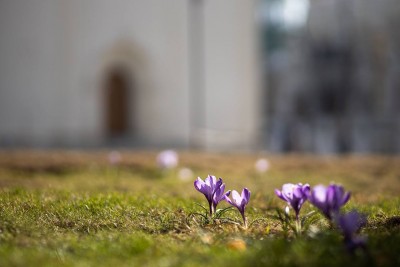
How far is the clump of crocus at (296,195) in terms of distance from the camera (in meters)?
2.79

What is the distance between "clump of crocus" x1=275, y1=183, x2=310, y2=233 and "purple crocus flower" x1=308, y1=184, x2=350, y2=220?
0.34ft

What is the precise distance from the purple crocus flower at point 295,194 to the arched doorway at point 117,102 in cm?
1856

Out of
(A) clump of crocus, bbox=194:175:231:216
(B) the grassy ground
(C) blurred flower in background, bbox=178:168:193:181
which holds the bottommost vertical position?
(C) blurred flower in background, bbox=178:168:193:181

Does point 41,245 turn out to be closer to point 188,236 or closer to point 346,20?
point 188,236

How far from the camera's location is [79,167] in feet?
26.1

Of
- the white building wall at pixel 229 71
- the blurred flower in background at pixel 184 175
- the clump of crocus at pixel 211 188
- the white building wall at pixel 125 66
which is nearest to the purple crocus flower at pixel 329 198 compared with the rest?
the clump of crocus at pixel 211 188

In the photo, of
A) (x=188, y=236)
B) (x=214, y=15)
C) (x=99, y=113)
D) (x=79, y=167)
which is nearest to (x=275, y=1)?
(x=214, y=15)

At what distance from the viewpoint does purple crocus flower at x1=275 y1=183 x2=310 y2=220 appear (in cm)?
279

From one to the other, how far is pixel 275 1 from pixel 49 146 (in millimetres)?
39357

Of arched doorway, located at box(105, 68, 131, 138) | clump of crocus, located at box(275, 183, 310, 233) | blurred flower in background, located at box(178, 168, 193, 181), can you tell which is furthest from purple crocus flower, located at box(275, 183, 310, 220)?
arched doorway, located at box(105, 68, 131, 138)

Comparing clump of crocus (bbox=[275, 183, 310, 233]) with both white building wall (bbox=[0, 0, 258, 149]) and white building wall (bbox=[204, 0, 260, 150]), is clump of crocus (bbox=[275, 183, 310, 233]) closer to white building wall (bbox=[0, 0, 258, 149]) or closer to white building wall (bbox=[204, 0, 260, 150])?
white building wall (bbox=[0, 0, 258, 149])

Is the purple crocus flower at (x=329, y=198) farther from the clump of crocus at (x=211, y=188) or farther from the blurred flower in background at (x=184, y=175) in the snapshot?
the blurred flower in background at (x=184, y=175)

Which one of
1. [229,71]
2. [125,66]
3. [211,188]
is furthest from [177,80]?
[211,188]

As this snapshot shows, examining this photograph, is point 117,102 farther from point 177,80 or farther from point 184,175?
point 184,175
